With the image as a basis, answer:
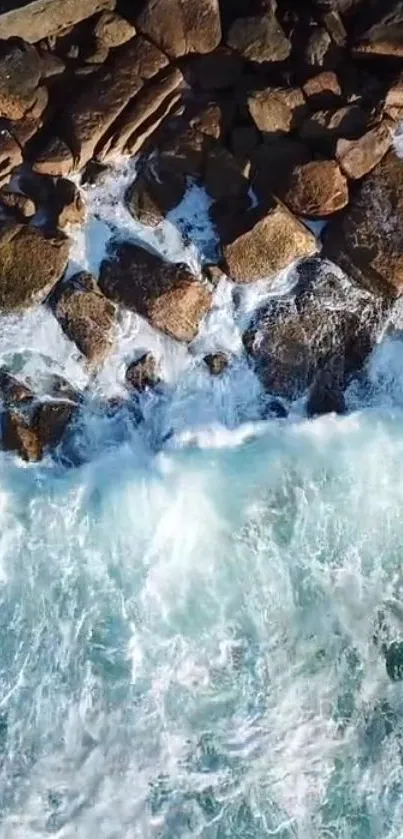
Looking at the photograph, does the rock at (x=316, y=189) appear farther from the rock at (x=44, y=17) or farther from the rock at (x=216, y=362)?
the rock at (x=44, y=17)

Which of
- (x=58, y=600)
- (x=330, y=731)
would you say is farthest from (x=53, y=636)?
(x=330, y=731)

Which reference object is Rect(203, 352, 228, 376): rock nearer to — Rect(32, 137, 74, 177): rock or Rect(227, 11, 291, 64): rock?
Rect(32, 137, 74, 177): rock

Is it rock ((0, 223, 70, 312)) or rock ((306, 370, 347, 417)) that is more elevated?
rock ((0, 223, 70, 312))

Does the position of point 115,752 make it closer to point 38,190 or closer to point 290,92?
point 38,190

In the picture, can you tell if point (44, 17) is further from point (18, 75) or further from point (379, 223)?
point (379, 223)

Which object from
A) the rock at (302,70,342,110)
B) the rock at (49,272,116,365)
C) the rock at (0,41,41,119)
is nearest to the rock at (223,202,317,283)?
the rock at (302,70,342,110)

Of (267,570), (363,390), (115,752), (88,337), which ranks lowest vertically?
(115,752)

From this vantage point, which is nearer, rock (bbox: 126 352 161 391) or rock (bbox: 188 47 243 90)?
rock (bbox: 188 47 243 90)
